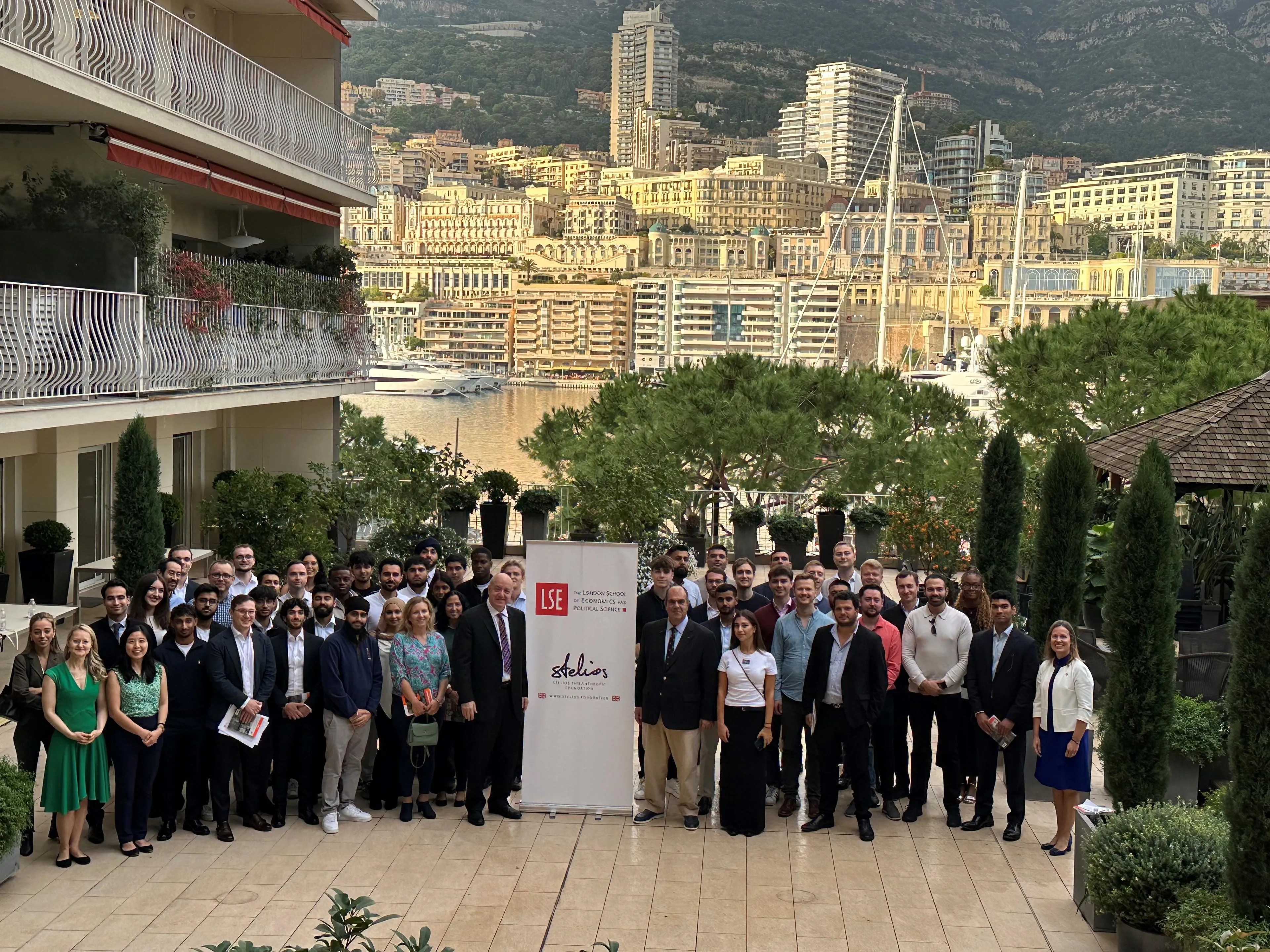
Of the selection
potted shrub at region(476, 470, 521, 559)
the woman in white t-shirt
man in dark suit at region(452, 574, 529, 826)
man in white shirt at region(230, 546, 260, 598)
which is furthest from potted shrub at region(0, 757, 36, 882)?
potted shrub at region(476, 470, 521, 559)

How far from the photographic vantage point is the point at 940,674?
28.2 ft

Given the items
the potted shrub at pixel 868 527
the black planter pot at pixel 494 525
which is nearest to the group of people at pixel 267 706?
the black planter pot at pixel 494 525

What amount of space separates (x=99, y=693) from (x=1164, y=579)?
580cm

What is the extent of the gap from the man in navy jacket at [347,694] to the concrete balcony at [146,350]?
397cm

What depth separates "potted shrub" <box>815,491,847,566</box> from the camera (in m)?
19.3

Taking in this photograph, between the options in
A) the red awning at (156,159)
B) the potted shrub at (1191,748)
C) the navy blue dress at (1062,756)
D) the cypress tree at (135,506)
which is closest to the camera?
the navy blue dress at (1062,756)

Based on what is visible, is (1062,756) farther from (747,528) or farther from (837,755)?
(747,528)

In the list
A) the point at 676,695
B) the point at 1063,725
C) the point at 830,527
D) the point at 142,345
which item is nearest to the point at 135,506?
the point at 142,345

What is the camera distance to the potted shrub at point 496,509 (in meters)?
19.5

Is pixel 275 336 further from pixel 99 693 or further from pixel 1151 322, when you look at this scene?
pixel 1151 322

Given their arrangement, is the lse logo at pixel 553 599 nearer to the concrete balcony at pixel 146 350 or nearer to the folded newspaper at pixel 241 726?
the folded newspaper at pixel 241 726

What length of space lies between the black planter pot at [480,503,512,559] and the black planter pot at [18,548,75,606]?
6.80 metres

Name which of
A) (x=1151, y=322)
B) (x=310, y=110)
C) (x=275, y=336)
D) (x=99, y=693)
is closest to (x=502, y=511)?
(x=275, y=336)

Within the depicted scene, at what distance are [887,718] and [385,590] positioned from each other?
129 inches
